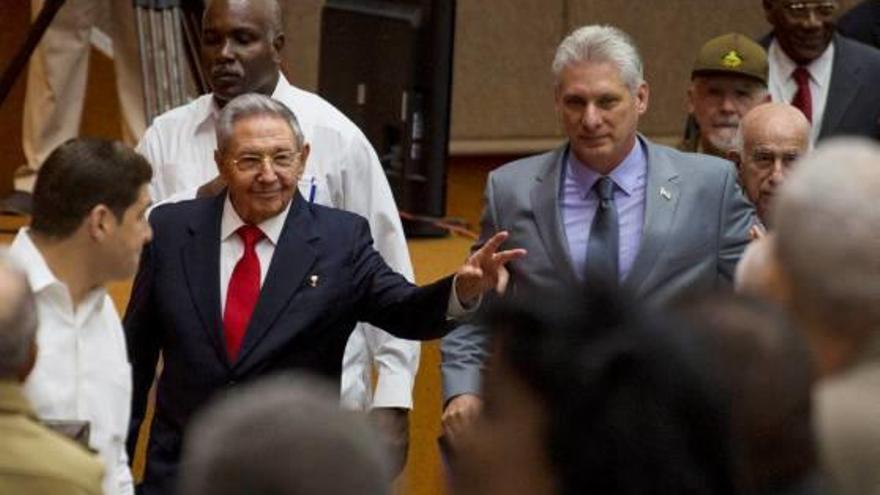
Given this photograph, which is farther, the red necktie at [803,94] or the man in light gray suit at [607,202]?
the red necktie at [803,94]

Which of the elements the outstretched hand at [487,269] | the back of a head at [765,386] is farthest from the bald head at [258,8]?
the back of a head at [765,386]

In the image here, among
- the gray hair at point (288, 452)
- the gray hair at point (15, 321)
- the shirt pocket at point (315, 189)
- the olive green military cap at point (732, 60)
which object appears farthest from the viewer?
the olive green military cap at point (732, 60)

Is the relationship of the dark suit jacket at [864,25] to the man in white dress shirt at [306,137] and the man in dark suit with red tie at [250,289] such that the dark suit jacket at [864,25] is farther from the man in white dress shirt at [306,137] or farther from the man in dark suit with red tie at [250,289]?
the man in dark suit with red tie at [250,289]

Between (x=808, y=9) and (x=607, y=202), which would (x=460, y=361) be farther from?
(x=808, y=9)

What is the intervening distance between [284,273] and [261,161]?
26 cm

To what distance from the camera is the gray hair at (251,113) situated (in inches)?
223

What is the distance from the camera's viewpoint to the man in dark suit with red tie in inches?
217

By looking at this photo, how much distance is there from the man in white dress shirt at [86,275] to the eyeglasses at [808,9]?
3.19m

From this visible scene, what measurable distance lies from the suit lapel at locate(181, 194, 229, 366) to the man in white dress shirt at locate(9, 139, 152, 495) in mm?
482

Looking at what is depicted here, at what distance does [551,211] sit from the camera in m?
5.56

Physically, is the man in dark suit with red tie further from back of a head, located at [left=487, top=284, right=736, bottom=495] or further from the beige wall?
the beige wall

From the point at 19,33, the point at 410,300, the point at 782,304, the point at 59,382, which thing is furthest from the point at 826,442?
the point at 19,33

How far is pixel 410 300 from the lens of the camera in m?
5.50

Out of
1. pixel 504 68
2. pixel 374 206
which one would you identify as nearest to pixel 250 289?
pixel 374 206
